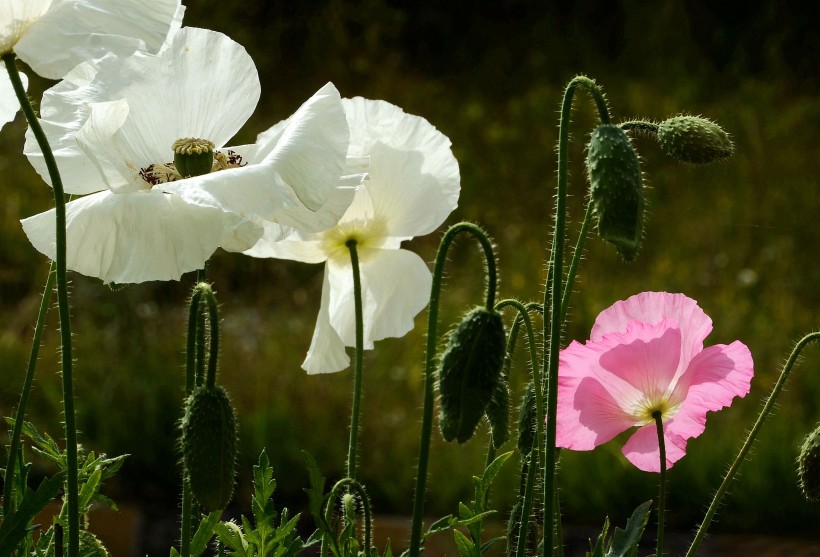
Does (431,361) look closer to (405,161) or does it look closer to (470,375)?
(470,375)

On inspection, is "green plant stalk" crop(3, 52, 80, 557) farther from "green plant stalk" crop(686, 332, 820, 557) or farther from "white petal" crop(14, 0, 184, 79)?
"green plant stalk" crop(686, 332, 820, 557)

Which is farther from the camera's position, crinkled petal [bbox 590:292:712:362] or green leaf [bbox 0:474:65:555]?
crinkled petal [bbox 590:292:712:362]

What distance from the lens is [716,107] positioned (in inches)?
135

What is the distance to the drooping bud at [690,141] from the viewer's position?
701mm

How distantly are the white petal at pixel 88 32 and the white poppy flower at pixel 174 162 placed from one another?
8 cm

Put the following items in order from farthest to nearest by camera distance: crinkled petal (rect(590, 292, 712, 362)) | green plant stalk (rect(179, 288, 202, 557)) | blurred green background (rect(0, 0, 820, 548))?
blurred green background (rect(0, 0, 820, 548))
crinkled petal (rect(590, 292, 712, 362))
green plant stalk (rect(179, 288, 202, 557))

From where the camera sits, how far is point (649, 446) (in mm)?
895

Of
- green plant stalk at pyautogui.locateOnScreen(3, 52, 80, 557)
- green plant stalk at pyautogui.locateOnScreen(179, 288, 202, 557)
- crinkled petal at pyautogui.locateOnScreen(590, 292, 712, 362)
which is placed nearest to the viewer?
green plant stalk at pyautogui.locateOnScreen(3, 52, 80, 557)

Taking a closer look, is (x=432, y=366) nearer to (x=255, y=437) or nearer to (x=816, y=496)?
(x=816, y=496)

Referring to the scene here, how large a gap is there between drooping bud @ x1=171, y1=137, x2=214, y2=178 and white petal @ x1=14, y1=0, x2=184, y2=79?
0.12 metres

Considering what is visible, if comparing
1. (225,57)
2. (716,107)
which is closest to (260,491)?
A: (225,57)

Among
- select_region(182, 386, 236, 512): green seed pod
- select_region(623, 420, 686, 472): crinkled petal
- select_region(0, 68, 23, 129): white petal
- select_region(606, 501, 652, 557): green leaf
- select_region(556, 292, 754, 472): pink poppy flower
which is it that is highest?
select_region(0, 68, 23, 129): white petal

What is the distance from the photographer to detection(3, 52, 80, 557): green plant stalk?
2.01 feet

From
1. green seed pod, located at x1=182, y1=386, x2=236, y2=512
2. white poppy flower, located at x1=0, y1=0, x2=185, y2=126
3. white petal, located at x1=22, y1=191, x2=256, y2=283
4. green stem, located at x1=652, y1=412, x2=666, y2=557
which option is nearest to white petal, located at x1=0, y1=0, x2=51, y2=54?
white poppy flower, located at x1=0, y1=0, x2=185, y2=126
